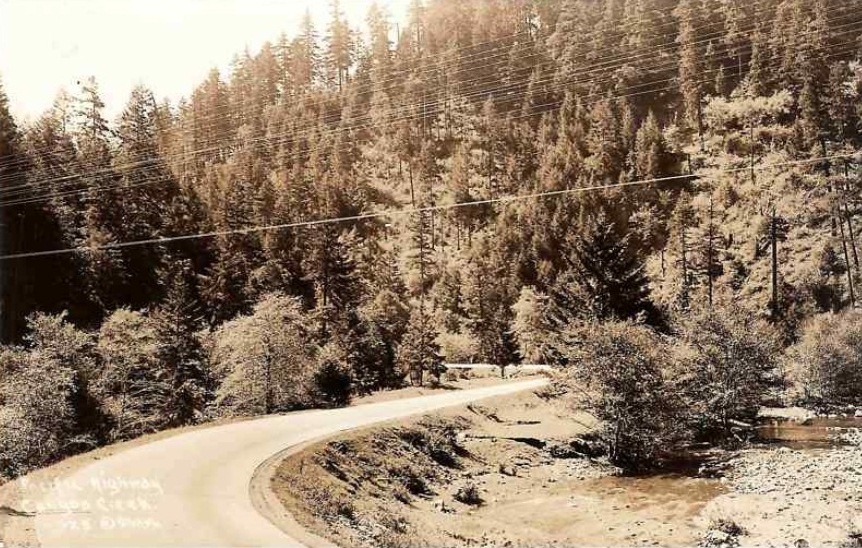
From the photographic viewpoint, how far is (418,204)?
98875 mm

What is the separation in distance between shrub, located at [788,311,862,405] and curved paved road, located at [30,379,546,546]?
35.8 meters

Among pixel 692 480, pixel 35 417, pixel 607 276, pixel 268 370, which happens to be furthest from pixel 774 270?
pixel 35 417

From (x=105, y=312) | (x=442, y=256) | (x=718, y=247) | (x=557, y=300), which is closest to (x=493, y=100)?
(x=442, y=256)

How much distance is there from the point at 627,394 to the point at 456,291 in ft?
177

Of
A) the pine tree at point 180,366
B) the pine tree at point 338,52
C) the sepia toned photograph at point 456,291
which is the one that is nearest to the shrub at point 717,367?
the sepia toned photograph at point 456,291

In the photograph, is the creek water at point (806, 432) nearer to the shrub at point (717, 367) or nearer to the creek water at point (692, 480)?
the creek water at point (692, 480)

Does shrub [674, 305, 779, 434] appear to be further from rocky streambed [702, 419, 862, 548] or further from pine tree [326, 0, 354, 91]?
pine tree [326, 0, 354, 91]

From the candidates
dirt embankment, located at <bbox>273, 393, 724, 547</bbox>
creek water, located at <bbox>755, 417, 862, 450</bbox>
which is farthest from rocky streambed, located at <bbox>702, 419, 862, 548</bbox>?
dirt embankment, located at <bbox>273, 393, 724, 547</bbox>

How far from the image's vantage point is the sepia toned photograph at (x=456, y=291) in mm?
22234

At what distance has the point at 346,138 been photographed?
109 meters

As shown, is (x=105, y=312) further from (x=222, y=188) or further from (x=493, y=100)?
(x=493, y=100)

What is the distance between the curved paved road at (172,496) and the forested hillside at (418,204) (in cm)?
1124

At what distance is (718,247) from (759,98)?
1031 inches

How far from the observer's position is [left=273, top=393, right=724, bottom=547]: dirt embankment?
65.3ft
